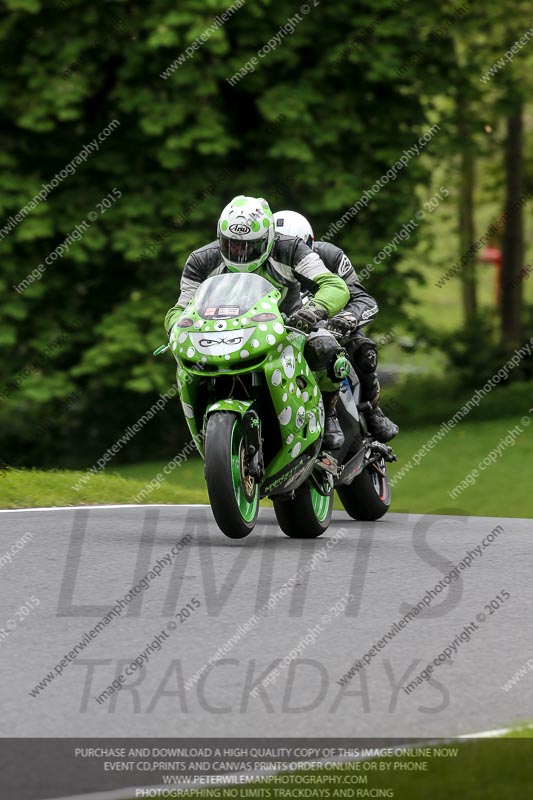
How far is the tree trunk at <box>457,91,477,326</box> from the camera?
23344 mm

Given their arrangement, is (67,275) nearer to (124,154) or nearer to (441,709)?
(124,154)

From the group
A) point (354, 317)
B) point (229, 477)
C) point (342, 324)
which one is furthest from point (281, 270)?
point (229, 477)

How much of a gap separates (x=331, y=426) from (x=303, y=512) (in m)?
0.63

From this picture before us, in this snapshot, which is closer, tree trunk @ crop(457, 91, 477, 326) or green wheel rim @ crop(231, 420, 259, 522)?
green wheel rim @ crop(231, 420, 259, 522)

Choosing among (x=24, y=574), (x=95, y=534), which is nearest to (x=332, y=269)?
(x=95, y=534)

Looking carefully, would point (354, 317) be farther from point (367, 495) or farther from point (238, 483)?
point (238, 483)

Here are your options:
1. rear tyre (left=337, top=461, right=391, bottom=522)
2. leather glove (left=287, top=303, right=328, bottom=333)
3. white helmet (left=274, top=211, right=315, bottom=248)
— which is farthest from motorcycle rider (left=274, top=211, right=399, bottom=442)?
leather glove (left=287, top=303, right=328, bottom=333)

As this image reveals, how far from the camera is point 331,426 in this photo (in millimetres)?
9195

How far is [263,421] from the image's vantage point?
859 centimetres

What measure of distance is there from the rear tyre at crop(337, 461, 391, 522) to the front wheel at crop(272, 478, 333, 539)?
1209 mm

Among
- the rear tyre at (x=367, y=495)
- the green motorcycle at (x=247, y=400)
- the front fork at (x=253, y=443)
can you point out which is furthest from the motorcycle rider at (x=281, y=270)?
the rear tyre at (x=367, y=495)

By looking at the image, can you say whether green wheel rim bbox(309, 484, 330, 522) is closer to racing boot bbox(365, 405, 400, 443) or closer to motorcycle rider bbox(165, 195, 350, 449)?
motorcycle rider bbox(165, 195, 350, 449)

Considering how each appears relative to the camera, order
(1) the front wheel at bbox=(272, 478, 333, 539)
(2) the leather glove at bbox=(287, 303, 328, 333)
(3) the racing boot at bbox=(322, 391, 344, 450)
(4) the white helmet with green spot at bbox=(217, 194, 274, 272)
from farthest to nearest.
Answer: (3) the racing boot at bbox=(322, 391, 344, 450) < (1) the front wheel at bbox=(272, 478, 333, 539) < (4) the white helmet with green spot at bbox=(217, 194, 274, 272) < (2) the leather glove at bbox=(287, 303, 328, 333)

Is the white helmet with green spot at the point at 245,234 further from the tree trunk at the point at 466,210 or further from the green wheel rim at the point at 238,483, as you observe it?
the tree trunk at the point at 466,210
